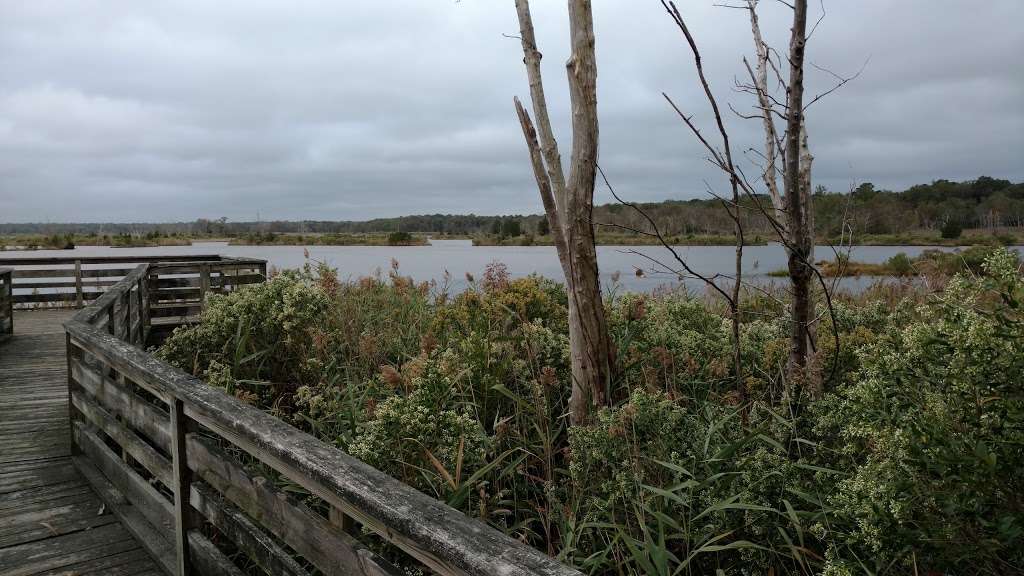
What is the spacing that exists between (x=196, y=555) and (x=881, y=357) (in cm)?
350

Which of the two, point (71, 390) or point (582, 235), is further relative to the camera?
point (71, 390)

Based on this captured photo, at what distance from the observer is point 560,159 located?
4.45m

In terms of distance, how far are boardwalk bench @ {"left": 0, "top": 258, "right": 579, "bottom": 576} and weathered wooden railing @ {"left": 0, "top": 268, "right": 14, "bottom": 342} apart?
17.0 feet

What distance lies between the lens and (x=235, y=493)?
9.66 feet

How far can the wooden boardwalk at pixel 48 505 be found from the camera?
3658mm

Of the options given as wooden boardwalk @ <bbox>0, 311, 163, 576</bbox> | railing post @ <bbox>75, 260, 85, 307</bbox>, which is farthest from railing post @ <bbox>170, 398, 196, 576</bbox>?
railing post @ <bbox>75, 260, 85, 307</bbox>

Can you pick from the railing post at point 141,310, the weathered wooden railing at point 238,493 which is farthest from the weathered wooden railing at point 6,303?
the weathered wooden railing at point 238,493

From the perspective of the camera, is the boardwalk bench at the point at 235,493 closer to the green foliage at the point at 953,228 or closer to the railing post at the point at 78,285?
the railing post at the point at 78,285

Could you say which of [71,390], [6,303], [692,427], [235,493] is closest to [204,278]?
[6,303]

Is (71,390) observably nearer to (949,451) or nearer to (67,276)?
(949,451)

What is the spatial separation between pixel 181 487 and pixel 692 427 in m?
2.72

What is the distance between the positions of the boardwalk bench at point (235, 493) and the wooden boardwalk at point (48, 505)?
0.11 meters

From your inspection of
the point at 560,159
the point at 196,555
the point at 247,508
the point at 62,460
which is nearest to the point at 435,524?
the point at 247,508

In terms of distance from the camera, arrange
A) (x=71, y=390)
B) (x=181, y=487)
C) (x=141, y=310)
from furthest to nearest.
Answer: (x=141, y=310) < (x=71, y=390) < (x=181, y=487)
